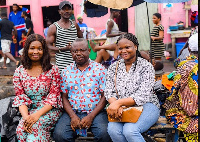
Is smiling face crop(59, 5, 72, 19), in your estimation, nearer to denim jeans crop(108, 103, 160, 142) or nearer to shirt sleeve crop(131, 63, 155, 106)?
shirt sleeve crop(131, 63, 155, 106)

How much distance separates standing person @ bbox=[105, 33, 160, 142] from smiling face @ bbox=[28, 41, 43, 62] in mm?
844

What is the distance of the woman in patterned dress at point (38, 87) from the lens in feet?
13.1

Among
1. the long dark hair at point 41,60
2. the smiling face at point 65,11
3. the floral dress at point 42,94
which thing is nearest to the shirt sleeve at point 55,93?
the floral dress at point 42,94

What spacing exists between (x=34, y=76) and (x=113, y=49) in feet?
6.79

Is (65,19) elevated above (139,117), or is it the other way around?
(65,19)

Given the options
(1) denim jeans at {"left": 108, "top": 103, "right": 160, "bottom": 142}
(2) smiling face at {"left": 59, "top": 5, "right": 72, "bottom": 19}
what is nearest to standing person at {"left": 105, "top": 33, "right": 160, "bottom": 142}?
(1) denim jeans at {"left": 108, "top": 103, "right": 160, "bottom": 142}

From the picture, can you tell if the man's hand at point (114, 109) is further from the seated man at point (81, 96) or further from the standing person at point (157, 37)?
the standing person at point (157, 37)

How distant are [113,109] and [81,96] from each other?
0.50m

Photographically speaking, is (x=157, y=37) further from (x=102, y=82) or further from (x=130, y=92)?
(x=130, y=92)

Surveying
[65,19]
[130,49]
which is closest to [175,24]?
[65,19]

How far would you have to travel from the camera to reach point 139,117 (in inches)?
148

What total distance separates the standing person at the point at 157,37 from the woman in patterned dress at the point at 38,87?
4867mm

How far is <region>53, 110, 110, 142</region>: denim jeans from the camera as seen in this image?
387 centimetres

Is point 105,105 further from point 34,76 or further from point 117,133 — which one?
point 34,76
